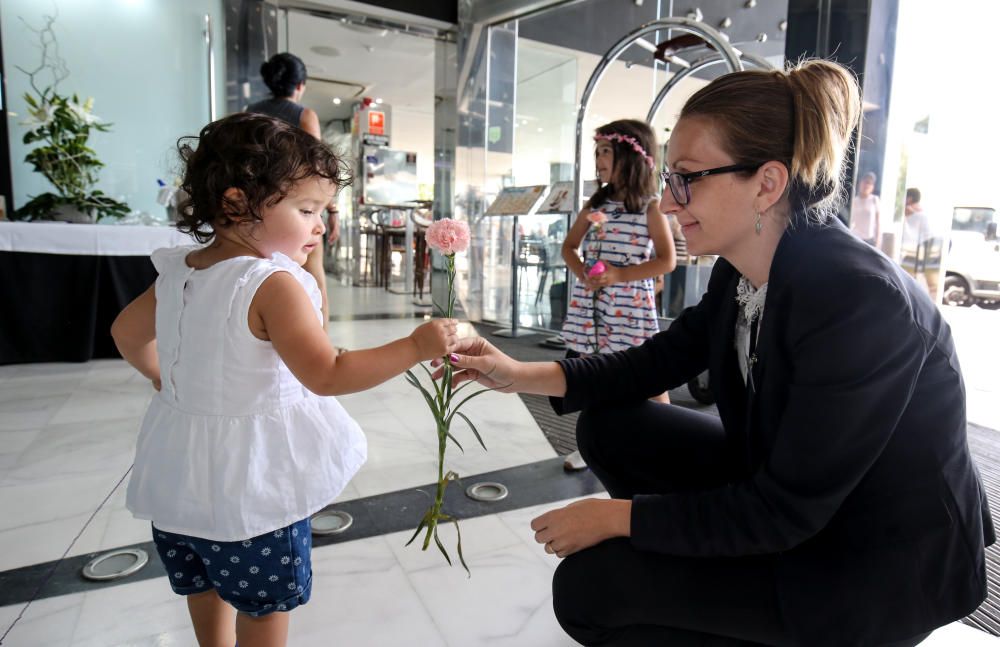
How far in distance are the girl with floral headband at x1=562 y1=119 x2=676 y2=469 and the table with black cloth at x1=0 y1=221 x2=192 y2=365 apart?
8.39ft

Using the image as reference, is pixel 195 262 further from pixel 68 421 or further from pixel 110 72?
pixel 110 72

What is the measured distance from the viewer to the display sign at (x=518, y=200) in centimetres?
476

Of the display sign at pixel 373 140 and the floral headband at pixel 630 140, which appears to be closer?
the floral headband at pixel 630 140

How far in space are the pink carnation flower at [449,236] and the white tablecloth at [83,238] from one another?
297cm

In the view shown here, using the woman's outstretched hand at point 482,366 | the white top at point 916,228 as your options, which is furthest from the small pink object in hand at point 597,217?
the white top at point 916,228

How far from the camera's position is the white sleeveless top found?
36.7 inches

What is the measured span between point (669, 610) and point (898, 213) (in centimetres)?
286

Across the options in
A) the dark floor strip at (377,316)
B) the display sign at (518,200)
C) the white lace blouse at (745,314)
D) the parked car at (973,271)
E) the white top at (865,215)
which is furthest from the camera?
the dark floor strip at (377,316)

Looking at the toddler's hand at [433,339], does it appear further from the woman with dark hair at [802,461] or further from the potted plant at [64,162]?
the potted plant at [64,162]

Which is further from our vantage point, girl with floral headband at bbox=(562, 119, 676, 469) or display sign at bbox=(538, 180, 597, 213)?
display sign at bbox=(538, 180, 597, 213)

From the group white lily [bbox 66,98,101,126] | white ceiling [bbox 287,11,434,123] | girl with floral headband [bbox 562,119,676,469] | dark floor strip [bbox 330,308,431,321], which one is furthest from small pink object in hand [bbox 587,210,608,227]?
white ceiling [bbox 287,11,434,123]

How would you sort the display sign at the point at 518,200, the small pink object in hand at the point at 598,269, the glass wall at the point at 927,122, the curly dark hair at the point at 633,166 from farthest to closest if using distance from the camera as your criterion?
the display sign at the point at 518,200 < the glass wall at the point at 927,122 < the curly dark hair at the point at 633,166 < the small pink object in hand at the point at 598,269

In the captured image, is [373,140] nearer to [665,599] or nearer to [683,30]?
[683,30]

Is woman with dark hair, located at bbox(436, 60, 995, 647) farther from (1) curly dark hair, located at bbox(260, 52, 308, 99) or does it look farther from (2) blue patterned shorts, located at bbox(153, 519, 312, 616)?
(1) curly dark hair, located at bbox(260, 52, 308, 99)
